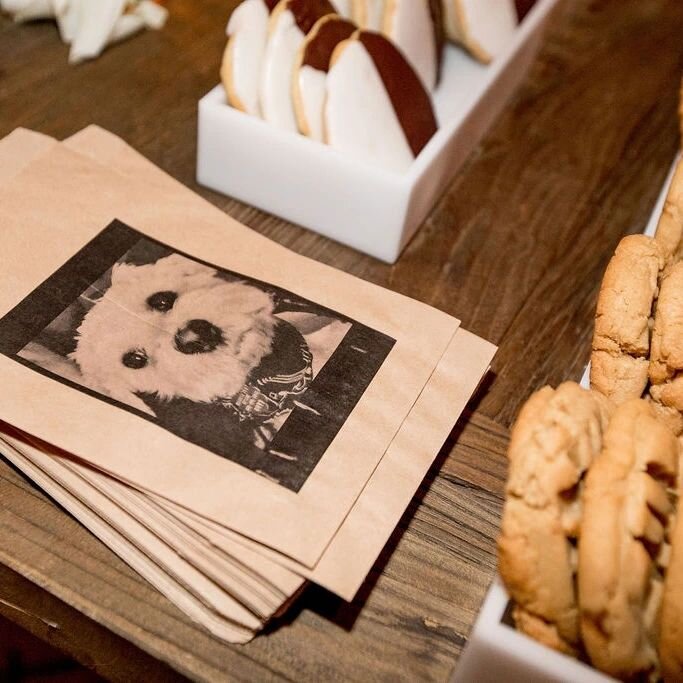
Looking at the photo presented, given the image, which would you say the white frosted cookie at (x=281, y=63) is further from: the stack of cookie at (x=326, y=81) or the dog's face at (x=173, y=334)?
the dog's face at (x=173, y=334)

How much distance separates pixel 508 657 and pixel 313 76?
0.53 m

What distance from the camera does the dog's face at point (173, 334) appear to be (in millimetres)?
584

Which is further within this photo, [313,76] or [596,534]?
[313,76]

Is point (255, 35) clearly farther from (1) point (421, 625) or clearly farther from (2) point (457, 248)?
(1) point (421, 625)

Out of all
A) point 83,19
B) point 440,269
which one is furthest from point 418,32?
point 83,19

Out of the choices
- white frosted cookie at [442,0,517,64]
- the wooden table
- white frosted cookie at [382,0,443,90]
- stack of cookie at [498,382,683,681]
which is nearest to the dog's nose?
the wooden table

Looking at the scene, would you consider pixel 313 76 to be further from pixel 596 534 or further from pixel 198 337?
pixel 596 534

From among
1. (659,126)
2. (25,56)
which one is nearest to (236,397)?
(25,56)

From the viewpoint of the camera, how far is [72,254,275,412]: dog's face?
584 millimetres

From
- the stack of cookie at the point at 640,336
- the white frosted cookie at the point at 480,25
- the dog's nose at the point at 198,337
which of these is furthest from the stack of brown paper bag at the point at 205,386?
the white frosted cookie at the point at 480,25

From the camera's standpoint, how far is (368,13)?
88 centimetres

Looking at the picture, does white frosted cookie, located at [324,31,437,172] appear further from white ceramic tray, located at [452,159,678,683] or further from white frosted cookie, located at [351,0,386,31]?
white ceramic tray, located at [452,159,678,683]

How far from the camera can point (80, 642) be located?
0.56 m

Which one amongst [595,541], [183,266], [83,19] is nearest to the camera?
[595,541]
